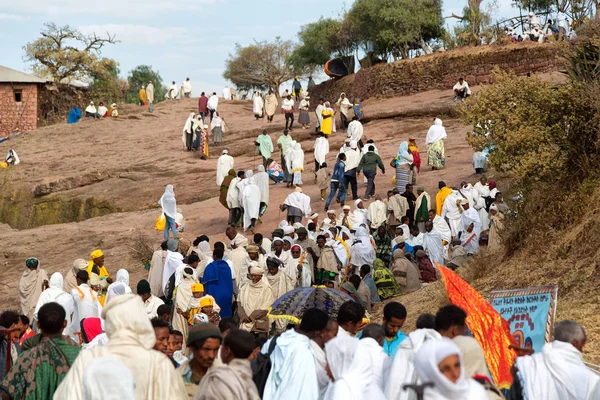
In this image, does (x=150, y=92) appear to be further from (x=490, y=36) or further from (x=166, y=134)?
(x=490, y=36)

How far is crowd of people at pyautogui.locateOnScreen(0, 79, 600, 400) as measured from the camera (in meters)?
4.98

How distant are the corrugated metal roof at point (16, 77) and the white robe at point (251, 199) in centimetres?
2773

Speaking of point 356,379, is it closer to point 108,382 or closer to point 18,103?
point 108,382

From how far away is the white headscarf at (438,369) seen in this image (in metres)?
4.28

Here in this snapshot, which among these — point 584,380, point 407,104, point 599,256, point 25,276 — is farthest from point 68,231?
point 584,380

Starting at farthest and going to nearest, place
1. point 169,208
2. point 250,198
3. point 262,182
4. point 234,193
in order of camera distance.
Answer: point 262,182 → point 234,193 → point 250,198 → point 169,208

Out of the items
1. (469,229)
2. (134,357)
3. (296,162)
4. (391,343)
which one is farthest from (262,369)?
(296,162)

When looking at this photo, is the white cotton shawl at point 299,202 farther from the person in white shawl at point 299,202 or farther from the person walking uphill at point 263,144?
the person walking uphill at point 263,144

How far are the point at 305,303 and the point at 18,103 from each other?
38.1m

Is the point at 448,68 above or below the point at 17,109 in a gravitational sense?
above

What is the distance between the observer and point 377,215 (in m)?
18.2

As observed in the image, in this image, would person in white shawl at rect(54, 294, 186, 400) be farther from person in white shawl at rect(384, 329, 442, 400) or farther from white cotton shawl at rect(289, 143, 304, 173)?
white cotton shawl at rect(289, 143, 304, 173)

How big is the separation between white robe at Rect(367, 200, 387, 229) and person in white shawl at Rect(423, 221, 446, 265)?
199 cm

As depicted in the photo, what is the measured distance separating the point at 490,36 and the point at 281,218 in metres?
16.3
